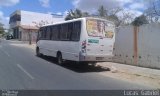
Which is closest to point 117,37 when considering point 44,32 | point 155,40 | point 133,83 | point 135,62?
point 135,62

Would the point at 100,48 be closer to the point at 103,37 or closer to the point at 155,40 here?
the point at 103,37

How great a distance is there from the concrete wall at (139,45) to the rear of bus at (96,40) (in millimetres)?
2012

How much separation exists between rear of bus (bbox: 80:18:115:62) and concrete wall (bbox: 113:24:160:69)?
2.01m

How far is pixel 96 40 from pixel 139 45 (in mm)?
3235

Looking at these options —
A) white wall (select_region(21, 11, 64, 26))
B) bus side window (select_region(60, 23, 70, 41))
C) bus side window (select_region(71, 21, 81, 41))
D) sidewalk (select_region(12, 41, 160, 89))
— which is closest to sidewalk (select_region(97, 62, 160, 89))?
sidewalk (select_region(12, 41, 160, 89))

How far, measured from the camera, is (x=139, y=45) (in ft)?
63.1

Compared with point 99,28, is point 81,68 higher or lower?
lower

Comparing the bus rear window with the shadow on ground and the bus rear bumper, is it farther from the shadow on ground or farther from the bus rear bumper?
the shadow on ground

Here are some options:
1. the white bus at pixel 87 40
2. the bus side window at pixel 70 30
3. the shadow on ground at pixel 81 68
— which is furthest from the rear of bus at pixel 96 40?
the bus side window at pixel 70 30

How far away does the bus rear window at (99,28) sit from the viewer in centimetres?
1738

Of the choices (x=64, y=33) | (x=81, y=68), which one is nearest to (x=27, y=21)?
(x=64, y=33)

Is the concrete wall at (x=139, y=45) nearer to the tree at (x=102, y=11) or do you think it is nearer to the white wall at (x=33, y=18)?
the tree at (x=102, y=11)

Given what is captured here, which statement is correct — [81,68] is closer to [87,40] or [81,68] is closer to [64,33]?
[87,40]

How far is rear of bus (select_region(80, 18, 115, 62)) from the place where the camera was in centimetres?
1709
